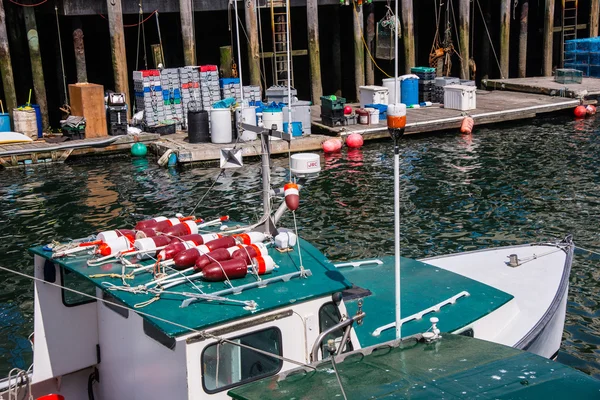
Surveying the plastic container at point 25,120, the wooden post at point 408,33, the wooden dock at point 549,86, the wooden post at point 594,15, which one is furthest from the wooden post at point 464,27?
the plastic container at point 25,120

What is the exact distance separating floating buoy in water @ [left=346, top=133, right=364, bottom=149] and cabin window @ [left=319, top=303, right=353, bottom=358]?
53.7ft

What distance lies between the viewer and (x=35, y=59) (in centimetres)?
2384

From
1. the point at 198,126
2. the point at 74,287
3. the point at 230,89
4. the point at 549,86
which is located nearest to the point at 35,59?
the point at 198,126

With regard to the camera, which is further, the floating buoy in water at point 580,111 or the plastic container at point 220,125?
the floating buoy in water at point 580,111

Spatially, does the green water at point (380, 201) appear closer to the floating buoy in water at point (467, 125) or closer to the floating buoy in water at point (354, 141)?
the floating buoy in water at point (354, 141)

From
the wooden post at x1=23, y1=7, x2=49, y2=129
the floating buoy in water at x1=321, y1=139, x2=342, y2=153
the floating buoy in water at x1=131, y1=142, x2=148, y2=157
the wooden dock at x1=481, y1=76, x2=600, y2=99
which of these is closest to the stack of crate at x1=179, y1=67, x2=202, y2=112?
the floating buoy in water at x1=131, y1=142, x2=148, y2=157

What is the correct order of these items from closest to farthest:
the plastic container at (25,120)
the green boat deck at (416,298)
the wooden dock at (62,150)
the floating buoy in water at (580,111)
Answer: the green boat deck at (416,298), the wooden dock at (62,150), the plastic container at (25,120), the floating buoy in water at (580,111)

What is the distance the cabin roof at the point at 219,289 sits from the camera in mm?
6301

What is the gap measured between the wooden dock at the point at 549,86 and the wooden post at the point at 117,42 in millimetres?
14027

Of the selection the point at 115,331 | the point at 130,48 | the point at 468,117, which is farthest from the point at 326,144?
the point at 115,331

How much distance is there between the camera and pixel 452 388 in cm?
596

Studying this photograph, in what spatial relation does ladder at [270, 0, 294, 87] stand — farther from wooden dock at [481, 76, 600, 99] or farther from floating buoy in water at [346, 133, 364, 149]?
wooden dock at [481, 76, 600, 99]

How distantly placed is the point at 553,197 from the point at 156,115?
38.7ft

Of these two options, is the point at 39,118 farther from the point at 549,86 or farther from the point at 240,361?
the point at 240,361
